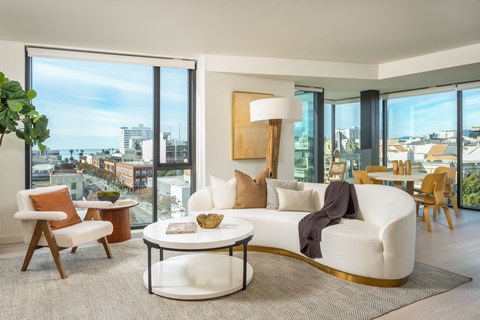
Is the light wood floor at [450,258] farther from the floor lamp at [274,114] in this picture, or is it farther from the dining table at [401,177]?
the floor lamp at [274,114]

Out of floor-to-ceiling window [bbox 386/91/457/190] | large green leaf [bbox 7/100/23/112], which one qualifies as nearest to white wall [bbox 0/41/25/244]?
large green leaf [bbox 7/100/23/112]

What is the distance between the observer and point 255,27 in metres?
3.94

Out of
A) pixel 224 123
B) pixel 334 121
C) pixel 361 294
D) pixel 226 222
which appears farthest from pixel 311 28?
pixel 334 121

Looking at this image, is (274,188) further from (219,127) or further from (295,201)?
(219,127)

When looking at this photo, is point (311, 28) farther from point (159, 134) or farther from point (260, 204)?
point (159, 134)

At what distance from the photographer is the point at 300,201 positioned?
3947mm

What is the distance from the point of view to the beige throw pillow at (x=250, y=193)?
13.6 ft

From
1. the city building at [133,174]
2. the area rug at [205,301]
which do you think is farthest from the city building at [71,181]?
the area rug at [205,301]

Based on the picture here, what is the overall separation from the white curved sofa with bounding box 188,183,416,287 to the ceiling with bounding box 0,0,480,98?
1893mm

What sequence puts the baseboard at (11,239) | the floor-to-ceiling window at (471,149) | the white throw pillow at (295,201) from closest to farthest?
the white throw pillow at (295,201) < the baseboard at (11,239) < the floor-to-ceiling window at (471,149)

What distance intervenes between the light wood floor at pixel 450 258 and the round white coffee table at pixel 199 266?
1.19 meters

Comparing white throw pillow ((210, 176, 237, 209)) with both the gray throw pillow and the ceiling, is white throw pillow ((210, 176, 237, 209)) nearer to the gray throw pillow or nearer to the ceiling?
the gray throw pillow

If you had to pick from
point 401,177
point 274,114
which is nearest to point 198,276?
point 274,114

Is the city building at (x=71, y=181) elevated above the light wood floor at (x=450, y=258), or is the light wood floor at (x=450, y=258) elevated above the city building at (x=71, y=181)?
the city building at (x=71, y=181)
